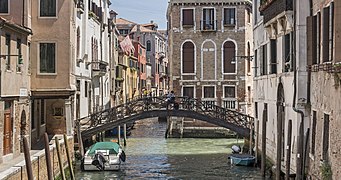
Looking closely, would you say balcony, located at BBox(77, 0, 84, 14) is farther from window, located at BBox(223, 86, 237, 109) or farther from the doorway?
window, located at BBox(223, 86, 237, 109)

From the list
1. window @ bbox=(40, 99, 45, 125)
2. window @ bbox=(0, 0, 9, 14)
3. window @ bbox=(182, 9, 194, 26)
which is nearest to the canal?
window @ bbox=(40, 99, 45, 125)

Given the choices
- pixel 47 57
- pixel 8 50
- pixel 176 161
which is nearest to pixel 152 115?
pixel 176 161

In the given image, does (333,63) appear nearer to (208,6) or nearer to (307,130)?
(307,130)

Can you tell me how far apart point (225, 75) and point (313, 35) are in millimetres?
19418

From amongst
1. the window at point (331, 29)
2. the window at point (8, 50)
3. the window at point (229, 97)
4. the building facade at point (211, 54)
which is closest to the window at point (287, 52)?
the window at point (331, 29)

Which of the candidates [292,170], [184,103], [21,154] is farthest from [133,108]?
[292,170]

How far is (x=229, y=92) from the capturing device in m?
32.2

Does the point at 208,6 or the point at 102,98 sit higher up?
the point at 208,6

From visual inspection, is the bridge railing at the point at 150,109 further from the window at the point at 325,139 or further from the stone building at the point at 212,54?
the window at the point at 325,139

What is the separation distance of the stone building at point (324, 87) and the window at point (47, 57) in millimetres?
8810

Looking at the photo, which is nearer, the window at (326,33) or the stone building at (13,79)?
the window at (326,33)

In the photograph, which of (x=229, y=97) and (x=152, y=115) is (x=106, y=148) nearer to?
(x=152, y=115)

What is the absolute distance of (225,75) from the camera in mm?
32156

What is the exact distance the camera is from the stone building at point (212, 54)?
31969mm
